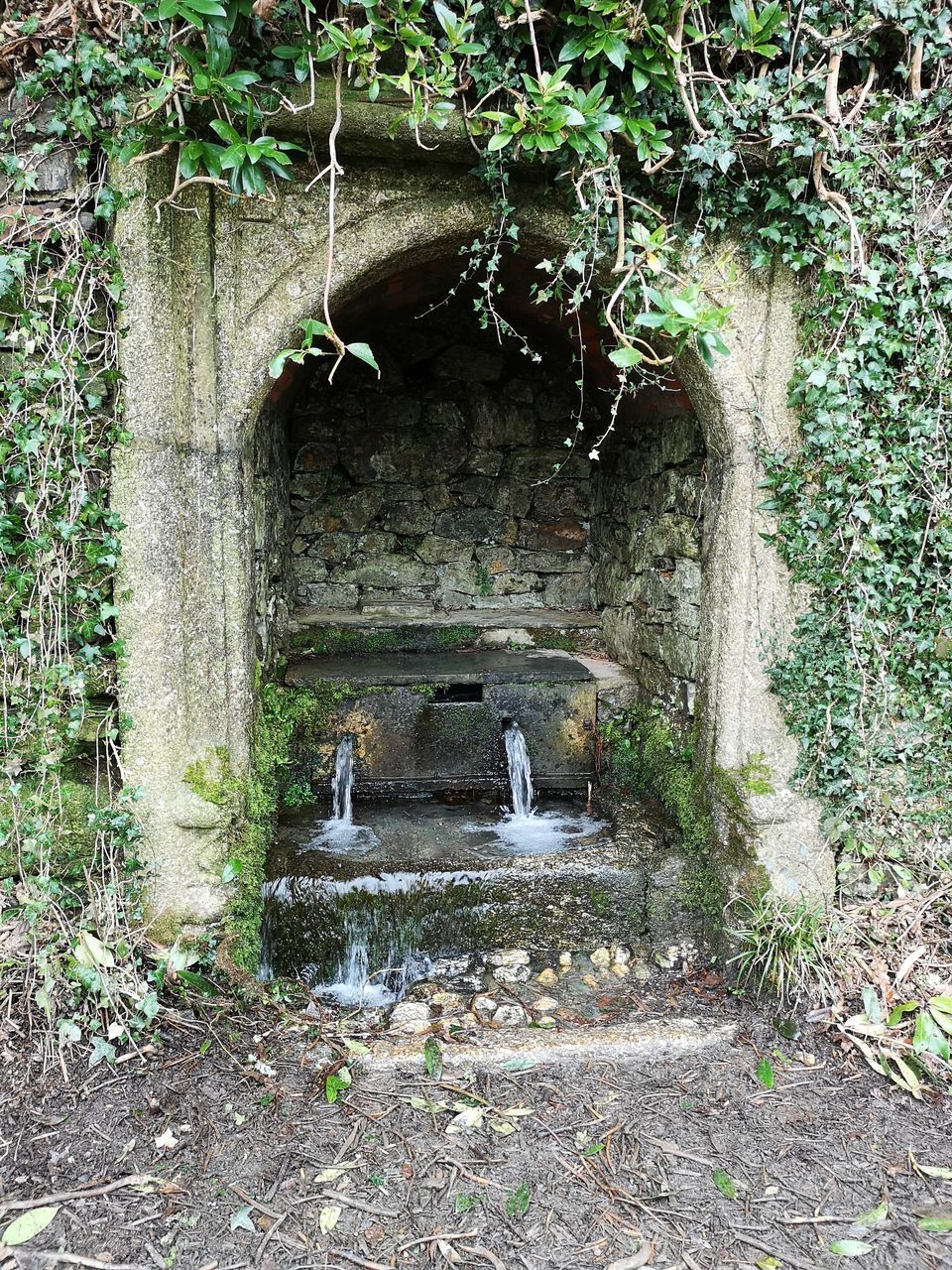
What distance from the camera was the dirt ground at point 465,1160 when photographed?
1660 mm

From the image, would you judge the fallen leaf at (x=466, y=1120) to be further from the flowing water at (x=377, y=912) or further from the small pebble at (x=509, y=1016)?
the flowing water at (x=377, y=912)

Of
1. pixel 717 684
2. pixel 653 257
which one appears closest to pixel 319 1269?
pixel 717 684

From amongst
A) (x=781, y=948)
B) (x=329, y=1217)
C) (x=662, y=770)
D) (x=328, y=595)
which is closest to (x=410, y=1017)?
(x=329, y=1217)

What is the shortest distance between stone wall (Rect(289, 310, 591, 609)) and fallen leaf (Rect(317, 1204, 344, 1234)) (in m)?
3.23

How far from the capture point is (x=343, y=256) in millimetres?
2357

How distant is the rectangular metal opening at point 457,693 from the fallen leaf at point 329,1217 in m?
2.25

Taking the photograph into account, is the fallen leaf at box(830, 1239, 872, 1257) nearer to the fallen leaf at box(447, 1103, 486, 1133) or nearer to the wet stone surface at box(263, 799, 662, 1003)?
the fallen leaf at box(447, 1103, 486, 1133)

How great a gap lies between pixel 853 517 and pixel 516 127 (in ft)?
4.82

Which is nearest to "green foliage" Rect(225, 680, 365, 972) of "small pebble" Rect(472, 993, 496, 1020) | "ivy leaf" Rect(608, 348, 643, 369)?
"small pebble" Rect(472, 993, 496, 1020)

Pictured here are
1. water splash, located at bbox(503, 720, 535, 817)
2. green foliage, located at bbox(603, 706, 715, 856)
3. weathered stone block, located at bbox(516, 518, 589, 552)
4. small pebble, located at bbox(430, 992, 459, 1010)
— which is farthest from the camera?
weathered stone block, located at bbox(516, 518, 589, 552)

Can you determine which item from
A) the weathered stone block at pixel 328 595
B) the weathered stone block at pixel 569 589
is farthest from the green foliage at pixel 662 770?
the weathered stone block at pixel 328 595

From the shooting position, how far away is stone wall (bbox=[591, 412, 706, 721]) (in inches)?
125

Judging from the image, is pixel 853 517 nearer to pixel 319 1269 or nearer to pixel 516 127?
pixel 516 127

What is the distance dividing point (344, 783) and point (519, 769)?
0.80 m
